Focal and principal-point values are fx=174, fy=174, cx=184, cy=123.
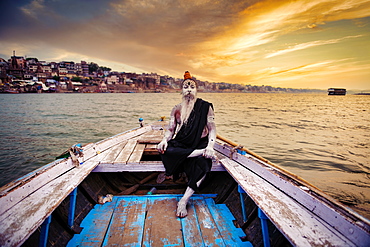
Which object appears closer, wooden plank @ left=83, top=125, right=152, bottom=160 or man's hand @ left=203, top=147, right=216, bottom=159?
man's hand @ left=203, top=147, right=216, bottom=159

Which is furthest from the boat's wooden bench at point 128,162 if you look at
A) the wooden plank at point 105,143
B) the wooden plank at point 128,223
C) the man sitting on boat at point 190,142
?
the wooden plank at point 128,223

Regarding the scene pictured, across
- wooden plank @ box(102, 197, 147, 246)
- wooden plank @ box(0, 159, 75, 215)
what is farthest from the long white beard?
wooden plank @ box(0, 159, 75, 215)

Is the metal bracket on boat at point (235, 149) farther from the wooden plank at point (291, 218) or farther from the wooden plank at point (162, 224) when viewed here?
the wooden plank at point (162, 224)

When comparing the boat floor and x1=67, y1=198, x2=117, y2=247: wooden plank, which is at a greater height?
the boat floor

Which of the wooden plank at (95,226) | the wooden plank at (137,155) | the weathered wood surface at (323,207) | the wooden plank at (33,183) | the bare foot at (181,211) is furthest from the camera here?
the wooden plank at (137,155)

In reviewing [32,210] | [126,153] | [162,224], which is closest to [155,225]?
[162,224]

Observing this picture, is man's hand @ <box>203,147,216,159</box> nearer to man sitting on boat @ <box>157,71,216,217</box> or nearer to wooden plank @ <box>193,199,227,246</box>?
man sitting on boat @ <box>157,71,216,217</box>

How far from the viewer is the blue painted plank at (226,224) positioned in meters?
2.18

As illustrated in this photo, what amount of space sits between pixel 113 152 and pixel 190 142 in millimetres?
1896

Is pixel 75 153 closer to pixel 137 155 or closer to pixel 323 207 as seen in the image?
pixel 137 155

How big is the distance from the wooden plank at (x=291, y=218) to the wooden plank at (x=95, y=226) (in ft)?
6.32

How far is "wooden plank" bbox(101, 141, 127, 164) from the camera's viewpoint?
329 cm

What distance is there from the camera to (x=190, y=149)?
9.29ft

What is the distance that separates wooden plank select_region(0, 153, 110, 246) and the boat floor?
1.99 ft
